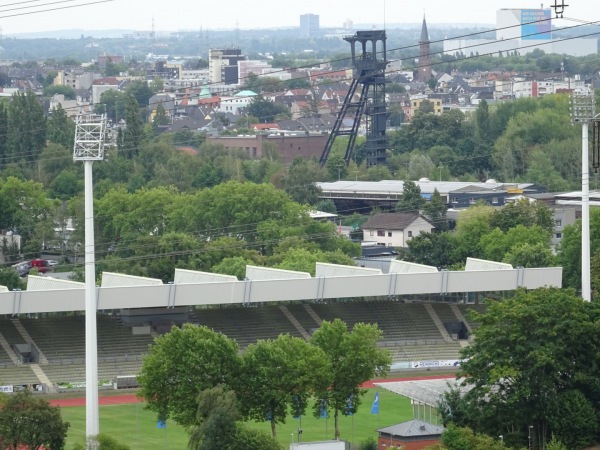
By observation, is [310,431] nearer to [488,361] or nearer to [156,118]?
[488,361]

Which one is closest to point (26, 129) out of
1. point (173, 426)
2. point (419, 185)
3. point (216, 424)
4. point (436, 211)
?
point (419, 185)

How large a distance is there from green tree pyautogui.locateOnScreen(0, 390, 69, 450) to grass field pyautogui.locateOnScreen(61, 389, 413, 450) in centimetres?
448

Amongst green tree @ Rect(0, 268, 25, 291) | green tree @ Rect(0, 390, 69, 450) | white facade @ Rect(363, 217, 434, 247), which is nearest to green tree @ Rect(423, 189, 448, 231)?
white facade @ Rect(363, 217, 434, 247)

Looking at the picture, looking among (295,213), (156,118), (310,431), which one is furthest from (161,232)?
(156,118)

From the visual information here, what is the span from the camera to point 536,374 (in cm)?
3844

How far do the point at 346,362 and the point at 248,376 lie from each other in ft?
9.01

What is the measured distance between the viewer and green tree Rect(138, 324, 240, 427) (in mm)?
39406

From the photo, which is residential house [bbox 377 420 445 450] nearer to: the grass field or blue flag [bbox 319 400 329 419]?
blue flag [bbox 319 400 329 419]

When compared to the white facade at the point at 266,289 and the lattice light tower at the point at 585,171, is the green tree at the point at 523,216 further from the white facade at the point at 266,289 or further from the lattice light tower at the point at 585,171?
the lattice light tower at the point at 585,171

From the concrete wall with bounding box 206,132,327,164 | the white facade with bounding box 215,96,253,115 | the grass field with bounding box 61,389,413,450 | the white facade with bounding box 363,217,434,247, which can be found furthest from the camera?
the white facade with bounding box 215,96,253,115

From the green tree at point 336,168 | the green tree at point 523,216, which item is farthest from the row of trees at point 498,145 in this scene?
the green tree at point 523,216

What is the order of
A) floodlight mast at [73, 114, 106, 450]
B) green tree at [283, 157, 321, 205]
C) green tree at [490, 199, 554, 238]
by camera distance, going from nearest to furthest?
1. floodlight mast at [73, 114, 106, 450]
2. green tree at [490, 199, 554, 238]
3. green tree at [283, 157, 321, 205]

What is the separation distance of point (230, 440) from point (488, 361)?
6.55m

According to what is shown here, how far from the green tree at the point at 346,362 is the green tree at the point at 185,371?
248cm
